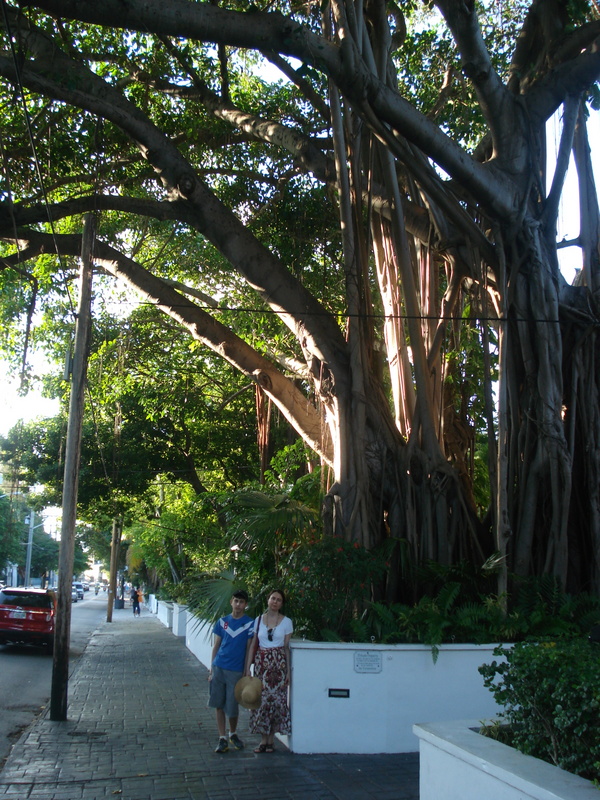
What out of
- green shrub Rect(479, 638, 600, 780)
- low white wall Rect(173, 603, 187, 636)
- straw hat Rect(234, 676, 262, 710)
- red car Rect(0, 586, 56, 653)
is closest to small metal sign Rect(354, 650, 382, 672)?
straw hat Rect(234, 676, 262, 710)

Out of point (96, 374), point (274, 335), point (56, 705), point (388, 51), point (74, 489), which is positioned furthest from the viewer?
point (96, 374)

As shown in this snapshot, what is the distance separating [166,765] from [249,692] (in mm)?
890

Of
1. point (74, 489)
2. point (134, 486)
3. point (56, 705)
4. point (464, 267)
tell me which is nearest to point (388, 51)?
point (464, 267)

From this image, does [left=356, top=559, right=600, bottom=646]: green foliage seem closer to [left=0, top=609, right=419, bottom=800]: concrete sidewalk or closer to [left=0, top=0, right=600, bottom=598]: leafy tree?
[left=0, top=0, right=600, bottom=598]: leafy tree

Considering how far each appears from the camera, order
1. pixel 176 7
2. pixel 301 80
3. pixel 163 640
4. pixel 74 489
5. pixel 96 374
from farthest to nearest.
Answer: pixel 163 640, pixel 96 374, pixel 301 80, pixel 74 489, pixel 176 7

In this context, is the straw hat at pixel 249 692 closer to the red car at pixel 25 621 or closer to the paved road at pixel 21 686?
the paved road at pixel 21 686

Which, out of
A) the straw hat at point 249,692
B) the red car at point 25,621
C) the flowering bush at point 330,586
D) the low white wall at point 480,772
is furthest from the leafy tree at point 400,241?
the red car at point 25,621

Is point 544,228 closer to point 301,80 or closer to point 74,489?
point 301,80

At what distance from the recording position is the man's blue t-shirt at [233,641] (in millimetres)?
7398

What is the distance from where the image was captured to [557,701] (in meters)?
4.20

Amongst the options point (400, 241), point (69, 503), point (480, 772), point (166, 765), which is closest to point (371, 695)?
point (166, 765)

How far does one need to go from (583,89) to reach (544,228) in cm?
182

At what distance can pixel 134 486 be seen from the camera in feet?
75.3

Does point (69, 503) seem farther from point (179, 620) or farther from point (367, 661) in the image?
point (179, 620)
